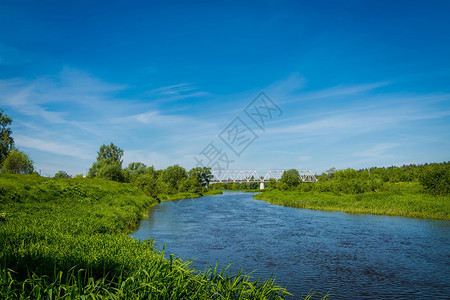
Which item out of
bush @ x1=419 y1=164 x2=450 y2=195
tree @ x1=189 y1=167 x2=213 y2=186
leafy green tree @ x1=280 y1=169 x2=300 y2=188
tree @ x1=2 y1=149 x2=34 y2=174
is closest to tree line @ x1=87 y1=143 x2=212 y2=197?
tree @ x1=189 y1=167 x2=213 y2=186

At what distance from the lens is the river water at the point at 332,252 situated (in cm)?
1053

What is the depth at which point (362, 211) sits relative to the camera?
30.9 metres

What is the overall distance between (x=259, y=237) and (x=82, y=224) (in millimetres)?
10403

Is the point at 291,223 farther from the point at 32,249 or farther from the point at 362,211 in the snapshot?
the point at 32,249

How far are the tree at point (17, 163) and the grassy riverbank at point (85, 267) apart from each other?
54.6 metres

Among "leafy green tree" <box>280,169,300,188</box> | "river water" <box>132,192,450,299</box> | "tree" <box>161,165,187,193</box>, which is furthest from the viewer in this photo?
"tree" <box>161,165,187,193</box>

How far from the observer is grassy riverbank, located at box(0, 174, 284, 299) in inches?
205

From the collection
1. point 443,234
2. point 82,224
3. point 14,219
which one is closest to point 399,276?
point 443,234

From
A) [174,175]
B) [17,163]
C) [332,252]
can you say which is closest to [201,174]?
[174,175]

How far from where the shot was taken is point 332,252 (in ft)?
49.5

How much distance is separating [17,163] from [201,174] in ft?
187

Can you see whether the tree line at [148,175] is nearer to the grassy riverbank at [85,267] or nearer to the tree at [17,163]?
the tree at [17,163]

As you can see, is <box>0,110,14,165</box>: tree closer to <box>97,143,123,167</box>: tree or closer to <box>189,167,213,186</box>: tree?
<box>97,143,123,167</box>: tree

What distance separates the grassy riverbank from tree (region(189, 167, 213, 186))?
85488mm
